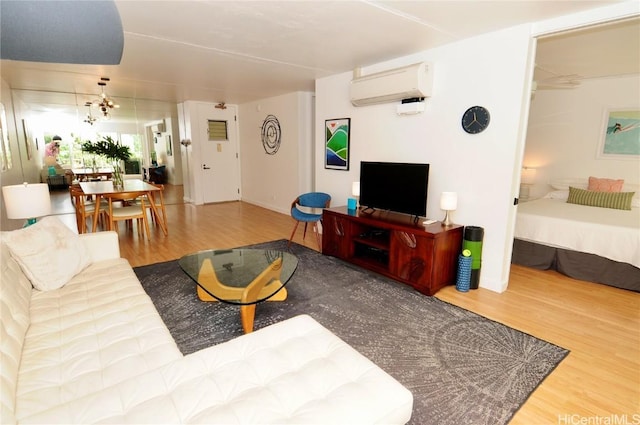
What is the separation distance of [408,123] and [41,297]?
344 cm

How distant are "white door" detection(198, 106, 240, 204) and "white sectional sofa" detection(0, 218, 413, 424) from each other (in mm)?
5517

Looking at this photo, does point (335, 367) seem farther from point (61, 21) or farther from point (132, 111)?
point (132, 111)

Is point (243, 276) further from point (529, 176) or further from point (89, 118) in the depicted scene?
point (89, 118)

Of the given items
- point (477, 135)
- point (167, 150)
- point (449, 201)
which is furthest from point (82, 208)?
point (477, 135)

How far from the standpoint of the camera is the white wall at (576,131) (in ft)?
14.2

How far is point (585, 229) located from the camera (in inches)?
124

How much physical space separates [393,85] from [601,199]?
3.09 m

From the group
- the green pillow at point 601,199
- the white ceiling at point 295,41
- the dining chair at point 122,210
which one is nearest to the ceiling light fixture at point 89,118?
Answer: the white ceiling at point 295,41

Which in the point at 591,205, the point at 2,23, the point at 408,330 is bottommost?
the point at 408,330

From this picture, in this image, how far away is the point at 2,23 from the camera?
496mm

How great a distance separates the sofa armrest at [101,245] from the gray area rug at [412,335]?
52cm

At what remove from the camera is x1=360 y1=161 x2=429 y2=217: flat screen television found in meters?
3.13

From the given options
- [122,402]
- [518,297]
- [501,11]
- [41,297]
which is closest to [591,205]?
[518,297]

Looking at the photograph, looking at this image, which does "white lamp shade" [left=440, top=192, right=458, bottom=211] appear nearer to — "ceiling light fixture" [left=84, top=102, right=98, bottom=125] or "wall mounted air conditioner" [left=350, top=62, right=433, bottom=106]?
"wall mounted air conditioner" [left=350, top=62, right=433, bottom=106]
